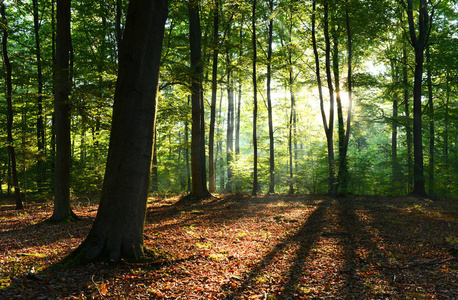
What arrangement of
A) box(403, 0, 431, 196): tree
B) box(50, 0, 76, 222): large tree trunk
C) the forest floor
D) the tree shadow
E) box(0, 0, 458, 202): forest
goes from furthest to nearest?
box(403, 0, 431, 196): tree < box(0, 0, 458, 202): forest < box(50, 0, 76, 222): large tree trunk < the tree shadow < the forest floor

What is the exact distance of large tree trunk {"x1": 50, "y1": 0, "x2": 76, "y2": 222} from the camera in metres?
7.81

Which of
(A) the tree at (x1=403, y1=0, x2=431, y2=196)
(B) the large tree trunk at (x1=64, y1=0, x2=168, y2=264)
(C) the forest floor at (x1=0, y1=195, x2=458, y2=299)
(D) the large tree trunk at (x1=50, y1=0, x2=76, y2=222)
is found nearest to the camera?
(C) the forest floor at (x1=0, y1=195, x2=458, y2=299)

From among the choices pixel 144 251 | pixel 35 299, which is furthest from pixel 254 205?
pixel 35 299

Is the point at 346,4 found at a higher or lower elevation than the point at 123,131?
higher

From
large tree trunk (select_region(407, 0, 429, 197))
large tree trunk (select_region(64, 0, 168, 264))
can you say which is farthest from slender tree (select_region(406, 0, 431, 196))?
large tree trunk (select_region(64, 0, 168, 264))

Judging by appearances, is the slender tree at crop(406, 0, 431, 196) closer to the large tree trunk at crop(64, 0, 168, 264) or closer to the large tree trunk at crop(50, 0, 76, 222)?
the large tree trunk at crop(64, 0, 168, 264)

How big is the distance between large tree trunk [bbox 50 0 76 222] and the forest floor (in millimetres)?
945

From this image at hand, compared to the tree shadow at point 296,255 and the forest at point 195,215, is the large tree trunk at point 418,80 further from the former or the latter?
the tree shadow at point 296,255

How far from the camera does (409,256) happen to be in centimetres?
527

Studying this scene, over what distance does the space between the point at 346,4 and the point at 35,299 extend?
46.7 feet

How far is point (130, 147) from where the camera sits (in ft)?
14.3

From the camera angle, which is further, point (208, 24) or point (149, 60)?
point (208, 24)

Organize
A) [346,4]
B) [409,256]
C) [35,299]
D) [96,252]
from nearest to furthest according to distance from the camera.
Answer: [35,299] < [96,252] < [409,256] < [346,4]

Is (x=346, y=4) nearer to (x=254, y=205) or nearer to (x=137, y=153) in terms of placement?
(x=254, y=205)
